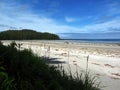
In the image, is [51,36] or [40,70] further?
[51,36]

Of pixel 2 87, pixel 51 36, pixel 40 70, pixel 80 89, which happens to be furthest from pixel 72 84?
pixel 51 36

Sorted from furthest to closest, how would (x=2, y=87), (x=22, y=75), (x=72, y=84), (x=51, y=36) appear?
(x=51, y=36)
(x=72, y=84)
(x=22, y=75)
(x=2, y=87)

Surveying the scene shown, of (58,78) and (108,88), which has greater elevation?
(58,78)

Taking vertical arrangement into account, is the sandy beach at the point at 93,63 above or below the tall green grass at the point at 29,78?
below

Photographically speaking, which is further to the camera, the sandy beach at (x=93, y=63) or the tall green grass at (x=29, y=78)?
the sandy beach at (x=93, y=63)

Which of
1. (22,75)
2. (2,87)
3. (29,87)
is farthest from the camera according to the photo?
(22,75)

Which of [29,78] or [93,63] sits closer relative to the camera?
[29,78]

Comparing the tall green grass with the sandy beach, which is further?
the sandy beach

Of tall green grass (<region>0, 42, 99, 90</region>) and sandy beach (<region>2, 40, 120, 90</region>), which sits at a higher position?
tall green grass (<region>0, 42, 99, 90</region>)

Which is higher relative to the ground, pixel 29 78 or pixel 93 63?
pixel 29 78

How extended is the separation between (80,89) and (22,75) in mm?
1020

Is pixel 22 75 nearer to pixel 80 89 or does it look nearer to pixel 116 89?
pixel 80 89

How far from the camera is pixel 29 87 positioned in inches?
125

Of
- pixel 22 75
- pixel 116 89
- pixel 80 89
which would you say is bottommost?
pixel 116 89
